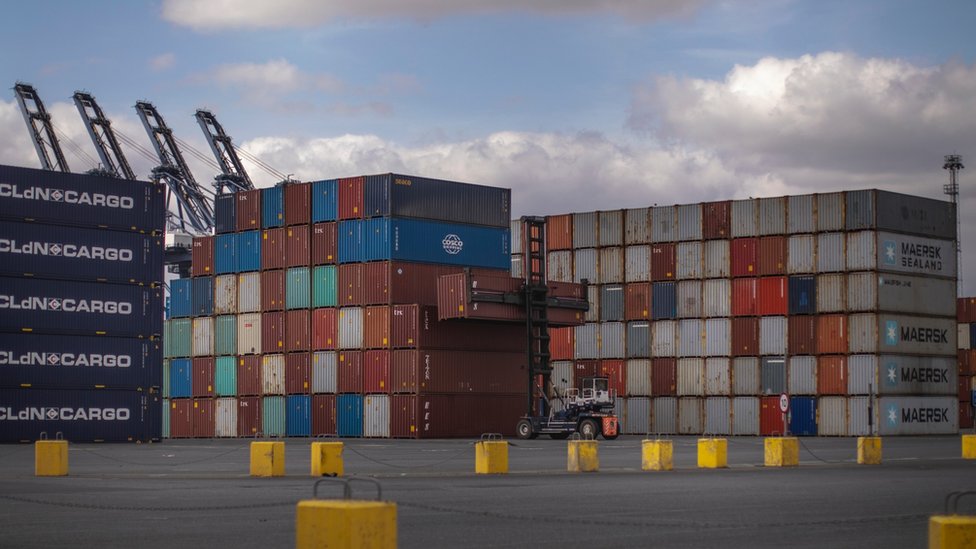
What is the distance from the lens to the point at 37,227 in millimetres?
49375

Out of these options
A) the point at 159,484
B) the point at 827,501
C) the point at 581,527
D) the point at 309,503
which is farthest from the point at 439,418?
the point at 309,503

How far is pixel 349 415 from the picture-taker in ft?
197

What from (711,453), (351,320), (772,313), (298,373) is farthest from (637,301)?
(711,453)

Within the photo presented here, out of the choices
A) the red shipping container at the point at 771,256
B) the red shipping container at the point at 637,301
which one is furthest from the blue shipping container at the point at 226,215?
the red shipping container at the point at 771,256

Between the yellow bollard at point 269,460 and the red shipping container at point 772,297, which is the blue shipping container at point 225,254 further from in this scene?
the yellow bollard at point 269,460

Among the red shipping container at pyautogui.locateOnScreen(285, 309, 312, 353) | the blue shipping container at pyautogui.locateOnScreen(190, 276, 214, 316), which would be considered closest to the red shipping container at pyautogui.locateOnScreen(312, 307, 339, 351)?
the red shipping container at pyautogui.locateOnScreen(285, 309, 312, 353)

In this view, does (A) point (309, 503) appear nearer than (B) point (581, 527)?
Yes

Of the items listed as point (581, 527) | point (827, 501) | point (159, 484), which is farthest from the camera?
point (159, 484)

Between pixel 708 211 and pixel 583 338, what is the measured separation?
968 cm

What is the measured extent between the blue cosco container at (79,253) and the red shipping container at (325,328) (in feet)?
33.1

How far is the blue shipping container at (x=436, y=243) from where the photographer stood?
194ft

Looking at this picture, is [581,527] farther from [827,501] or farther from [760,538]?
[827,501]

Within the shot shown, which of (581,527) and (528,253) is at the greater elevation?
(528,253)

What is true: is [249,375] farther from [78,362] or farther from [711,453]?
[711,453]
